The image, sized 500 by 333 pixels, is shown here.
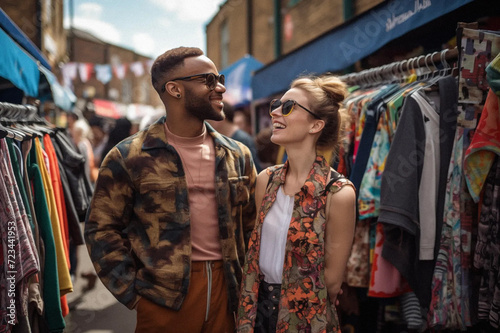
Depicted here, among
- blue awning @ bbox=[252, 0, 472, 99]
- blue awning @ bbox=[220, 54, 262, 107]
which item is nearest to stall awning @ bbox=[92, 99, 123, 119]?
blue awning @ bbox=[220, 54, 262, 107]

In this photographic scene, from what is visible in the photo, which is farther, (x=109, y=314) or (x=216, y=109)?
(x=109, y=314)

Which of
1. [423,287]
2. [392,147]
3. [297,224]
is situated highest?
[392,147]

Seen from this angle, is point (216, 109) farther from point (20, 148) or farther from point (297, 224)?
point (20, 148)

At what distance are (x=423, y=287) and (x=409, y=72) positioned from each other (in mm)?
1457

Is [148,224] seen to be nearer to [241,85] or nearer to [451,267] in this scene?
[451,267]

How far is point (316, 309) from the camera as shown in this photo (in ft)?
5.19

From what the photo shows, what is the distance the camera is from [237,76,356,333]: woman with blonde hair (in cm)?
160

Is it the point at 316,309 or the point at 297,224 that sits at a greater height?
the point at 297,224

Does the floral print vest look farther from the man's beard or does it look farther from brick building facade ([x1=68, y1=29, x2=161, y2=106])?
brick building facade ([x1=68, y1=29, x2=161, y2=106])

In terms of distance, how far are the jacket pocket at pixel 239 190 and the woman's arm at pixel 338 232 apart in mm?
497

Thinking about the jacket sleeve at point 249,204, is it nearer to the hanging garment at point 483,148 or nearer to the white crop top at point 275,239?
the white crop top at point 275,239

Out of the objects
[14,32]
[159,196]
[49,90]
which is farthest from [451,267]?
[49,90]

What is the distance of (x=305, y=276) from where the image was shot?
5.27 ft

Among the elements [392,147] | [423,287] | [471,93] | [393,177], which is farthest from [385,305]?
[471,93]
